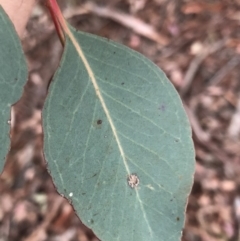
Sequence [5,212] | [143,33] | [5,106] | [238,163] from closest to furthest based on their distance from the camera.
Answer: [5,106]
[5,212]
[238,163]
[143,33]

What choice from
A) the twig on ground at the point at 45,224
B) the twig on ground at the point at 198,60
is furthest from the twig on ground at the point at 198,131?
the twig on ground at the point at 45,224

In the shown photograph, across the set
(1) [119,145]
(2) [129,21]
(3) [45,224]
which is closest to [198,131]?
(2) [129,21]

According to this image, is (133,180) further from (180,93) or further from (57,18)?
(180,93)

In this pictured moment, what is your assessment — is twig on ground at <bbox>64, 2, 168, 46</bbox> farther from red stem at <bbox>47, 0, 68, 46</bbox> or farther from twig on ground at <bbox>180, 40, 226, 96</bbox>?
red stem at <bbox>47, 0, 68, 46</bbox>

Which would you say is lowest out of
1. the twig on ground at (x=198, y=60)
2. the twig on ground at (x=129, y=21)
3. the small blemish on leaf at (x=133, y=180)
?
the twig on ground at (x=198, y=60)

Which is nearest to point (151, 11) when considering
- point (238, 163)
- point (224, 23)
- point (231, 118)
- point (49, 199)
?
point (224, 23)

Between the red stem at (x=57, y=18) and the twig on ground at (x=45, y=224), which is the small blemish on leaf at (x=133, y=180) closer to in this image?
the red stem at (x=57, y=18)

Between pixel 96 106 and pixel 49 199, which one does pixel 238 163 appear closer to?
pixel 49 199
